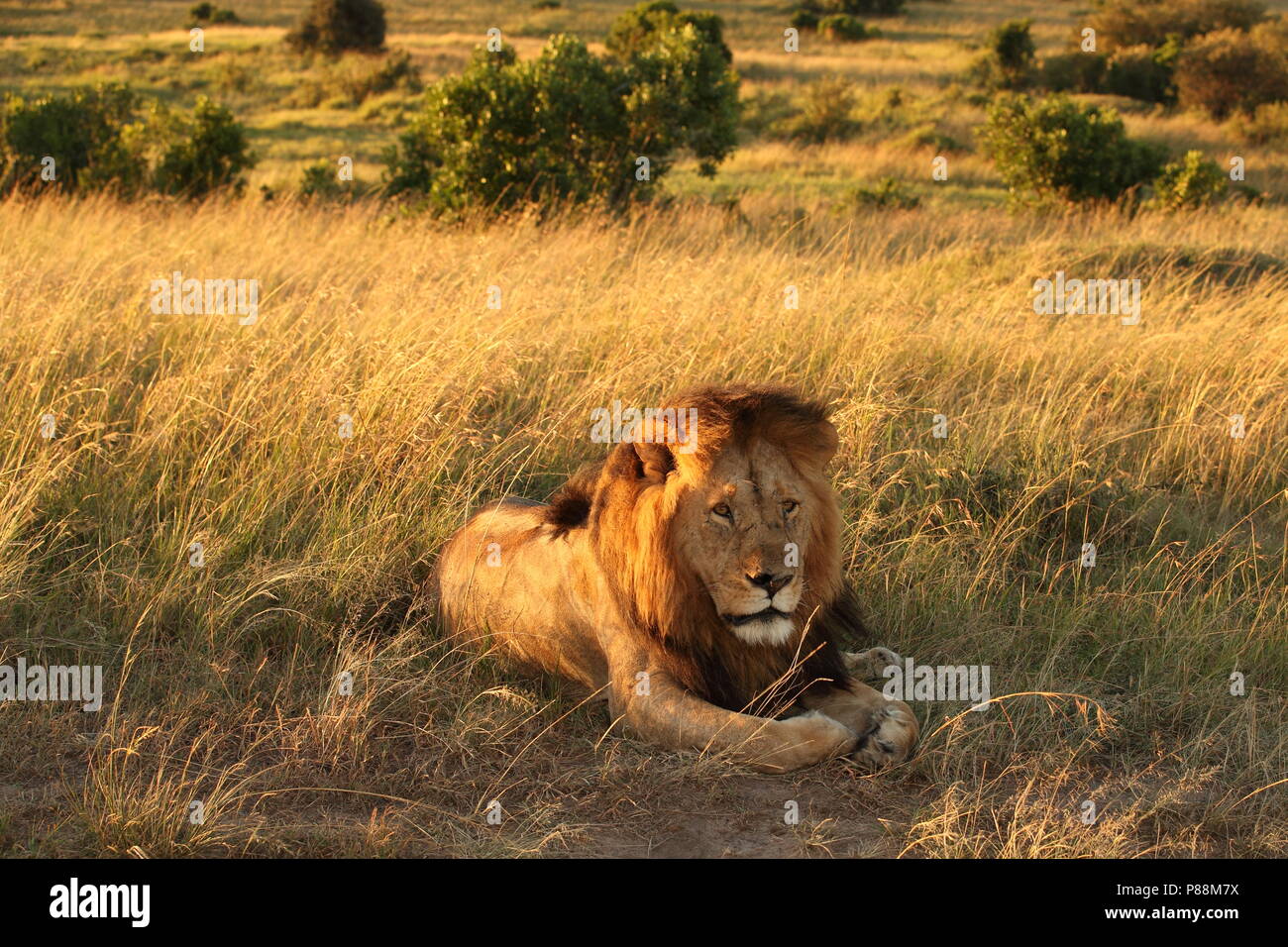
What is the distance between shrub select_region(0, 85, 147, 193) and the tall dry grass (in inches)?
209

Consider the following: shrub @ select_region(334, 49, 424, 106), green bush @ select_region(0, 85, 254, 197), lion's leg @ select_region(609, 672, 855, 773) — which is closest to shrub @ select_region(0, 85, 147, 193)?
green bush @ select_region(0, 85, 254, 197)

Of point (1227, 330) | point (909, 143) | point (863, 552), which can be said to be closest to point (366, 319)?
point (863, 552)

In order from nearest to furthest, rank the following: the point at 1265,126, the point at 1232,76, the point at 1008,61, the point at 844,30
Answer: the point at 1265,126
the point at 1232,76
the point at 1008,61
the point at 844,30

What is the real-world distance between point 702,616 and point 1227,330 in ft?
17.5

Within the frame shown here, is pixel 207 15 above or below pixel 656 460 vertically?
above

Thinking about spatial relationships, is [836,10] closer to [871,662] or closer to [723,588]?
[871,662]

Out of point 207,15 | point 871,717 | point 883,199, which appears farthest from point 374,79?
point 871,717

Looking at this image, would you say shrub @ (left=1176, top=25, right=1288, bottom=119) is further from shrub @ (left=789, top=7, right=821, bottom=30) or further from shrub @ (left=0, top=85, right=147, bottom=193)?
shrub @ (left=0, top=85, right=147, bottom=193)

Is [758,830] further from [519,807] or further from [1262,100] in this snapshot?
[1262,100]

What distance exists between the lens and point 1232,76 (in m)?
28.3

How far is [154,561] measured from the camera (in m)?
5.45

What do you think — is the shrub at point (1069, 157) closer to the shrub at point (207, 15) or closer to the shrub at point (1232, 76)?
the shrub at point (1232, 76)

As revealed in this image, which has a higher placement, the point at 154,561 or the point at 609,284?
the point at 609,284

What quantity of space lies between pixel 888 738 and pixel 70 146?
13.5m
